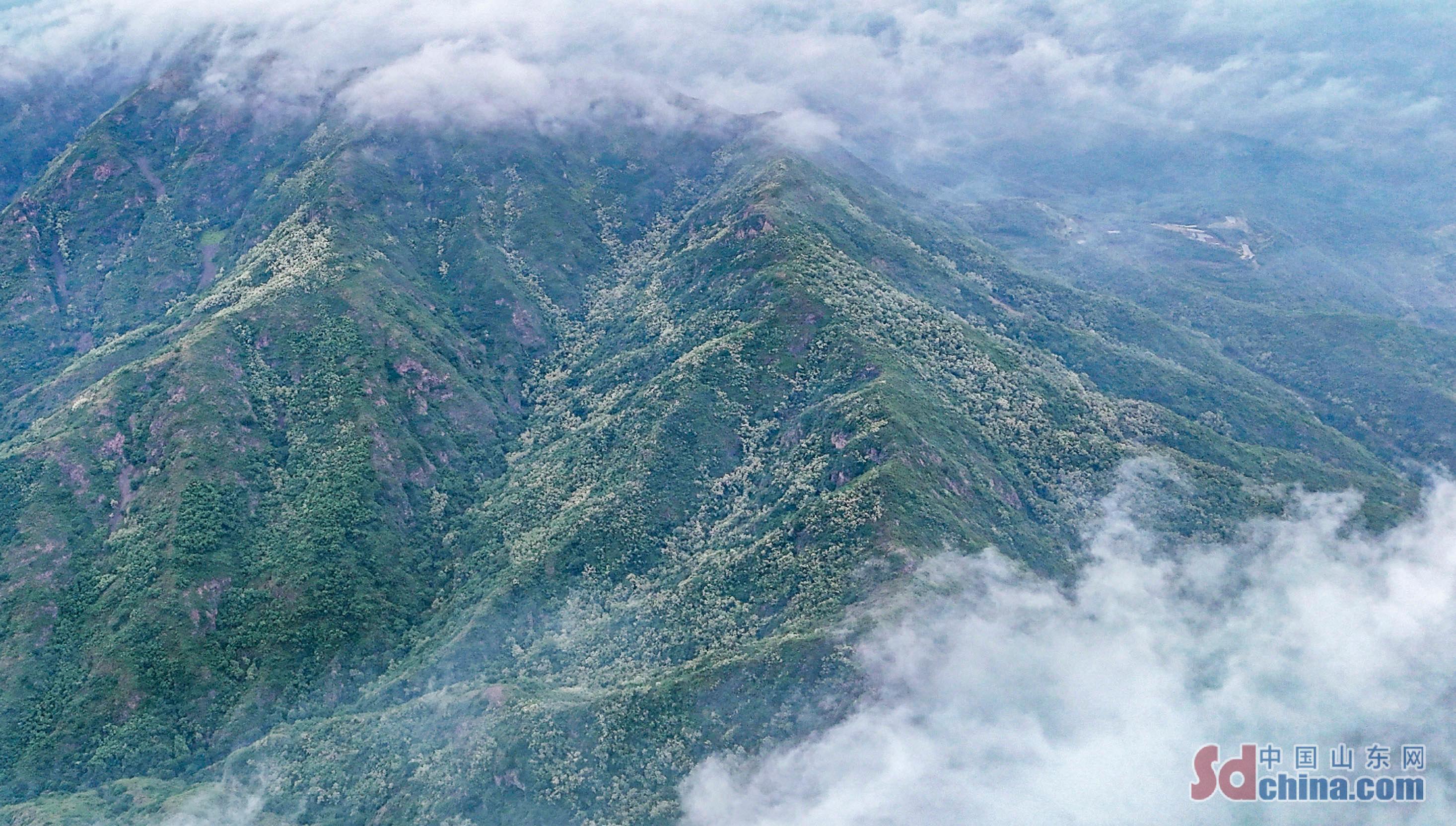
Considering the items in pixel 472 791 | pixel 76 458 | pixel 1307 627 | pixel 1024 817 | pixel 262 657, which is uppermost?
pixel 76 458

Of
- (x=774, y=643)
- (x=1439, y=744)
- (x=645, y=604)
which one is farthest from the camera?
(x=645, y=604)

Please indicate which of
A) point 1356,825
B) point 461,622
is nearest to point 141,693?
point 461,622

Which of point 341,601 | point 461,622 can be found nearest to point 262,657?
point 341,601

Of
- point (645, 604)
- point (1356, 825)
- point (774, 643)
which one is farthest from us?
point (645, 604)

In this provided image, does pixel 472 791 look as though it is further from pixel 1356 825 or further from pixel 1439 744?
pixel 1439 744

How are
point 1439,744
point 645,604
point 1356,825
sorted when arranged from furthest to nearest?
point 645,604 < point 1439,744 < point 1356,825

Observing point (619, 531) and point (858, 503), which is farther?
point (619, 531)

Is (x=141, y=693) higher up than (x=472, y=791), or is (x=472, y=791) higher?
(x=141, y=693)

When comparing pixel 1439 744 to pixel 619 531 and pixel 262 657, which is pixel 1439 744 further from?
pixel 262 657

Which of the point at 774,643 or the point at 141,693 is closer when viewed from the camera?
the point at 774,643
